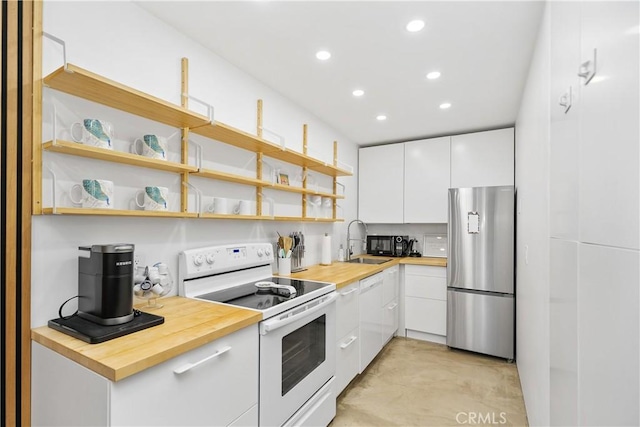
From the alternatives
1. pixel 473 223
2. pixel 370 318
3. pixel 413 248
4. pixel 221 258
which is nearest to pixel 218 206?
pixel 221 258

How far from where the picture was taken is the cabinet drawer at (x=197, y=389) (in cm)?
98

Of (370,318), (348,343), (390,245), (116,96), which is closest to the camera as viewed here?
(116,96)

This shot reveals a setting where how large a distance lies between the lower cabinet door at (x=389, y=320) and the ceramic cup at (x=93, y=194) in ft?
8.42

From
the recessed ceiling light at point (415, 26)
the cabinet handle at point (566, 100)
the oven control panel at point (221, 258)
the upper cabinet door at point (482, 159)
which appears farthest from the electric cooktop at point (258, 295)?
the upper cabinet door at point (482, 159)

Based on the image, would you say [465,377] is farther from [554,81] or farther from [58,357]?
[58,357]

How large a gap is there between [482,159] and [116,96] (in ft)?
11.3

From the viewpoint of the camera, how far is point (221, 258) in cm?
199

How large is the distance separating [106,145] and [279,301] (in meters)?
1.11

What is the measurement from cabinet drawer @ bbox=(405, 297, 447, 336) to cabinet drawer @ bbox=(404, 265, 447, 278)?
11.2 inches

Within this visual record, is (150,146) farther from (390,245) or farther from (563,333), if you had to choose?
(390,245)

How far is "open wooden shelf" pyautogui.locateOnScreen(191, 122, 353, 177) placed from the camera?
1865mm

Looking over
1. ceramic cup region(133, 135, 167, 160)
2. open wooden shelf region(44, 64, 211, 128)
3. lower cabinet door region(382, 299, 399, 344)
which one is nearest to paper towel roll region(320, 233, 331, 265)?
lower cabinet door region(382, 299, 399, 344)

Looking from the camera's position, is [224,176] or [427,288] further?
[427,288]

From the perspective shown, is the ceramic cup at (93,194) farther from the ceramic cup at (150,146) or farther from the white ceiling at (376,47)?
the white ceiling at (376,47)
